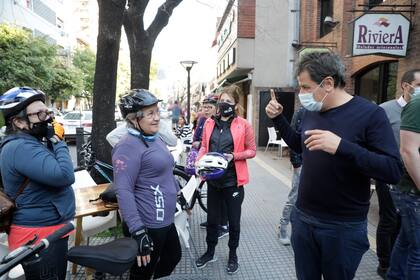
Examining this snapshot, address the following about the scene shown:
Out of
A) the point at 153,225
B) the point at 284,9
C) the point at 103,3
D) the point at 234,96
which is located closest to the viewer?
the point at 153,225

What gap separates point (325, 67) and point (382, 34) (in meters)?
5.50

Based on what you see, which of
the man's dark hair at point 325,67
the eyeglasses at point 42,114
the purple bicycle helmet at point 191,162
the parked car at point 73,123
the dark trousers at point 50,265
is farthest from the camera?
the parked car at point 73,123

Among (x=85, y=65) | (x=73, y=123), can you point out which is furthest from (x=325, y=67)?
(x=85, y=65)

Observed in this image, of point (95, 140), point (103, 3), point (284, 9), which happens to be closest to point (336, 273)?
point (95, 140)

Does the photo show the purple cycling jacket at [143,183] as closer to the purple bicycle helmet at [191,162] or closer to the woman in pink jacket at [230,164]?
the woman in pink jacket at [230,164]

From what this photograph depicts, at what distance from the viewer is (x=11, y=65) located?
19.6 metres

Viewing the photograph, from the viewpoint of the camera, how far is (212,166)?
11.7ft

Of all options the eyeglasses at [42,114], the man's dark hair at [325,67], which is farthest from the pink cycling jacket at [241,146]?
the eyeglasses at [42,114]

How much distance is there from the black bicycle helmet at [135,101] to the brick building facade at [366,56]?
5.28 metres

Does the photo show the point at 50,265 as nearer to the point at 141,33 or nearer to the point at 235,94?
the point at 235,94

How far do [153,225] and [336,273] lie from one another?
1297 millimetres

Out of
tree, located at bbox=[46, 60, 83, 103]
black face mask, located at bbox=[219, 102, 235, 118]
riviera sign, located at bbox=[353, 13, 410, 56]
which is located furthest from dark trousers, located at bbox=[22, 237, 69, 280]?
tree, located at bbox=[46, 60, 83, 103]

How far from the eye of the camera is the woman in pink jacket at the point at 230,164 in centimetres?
374

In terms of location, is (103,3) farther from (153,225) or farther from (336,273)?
(336,273)
